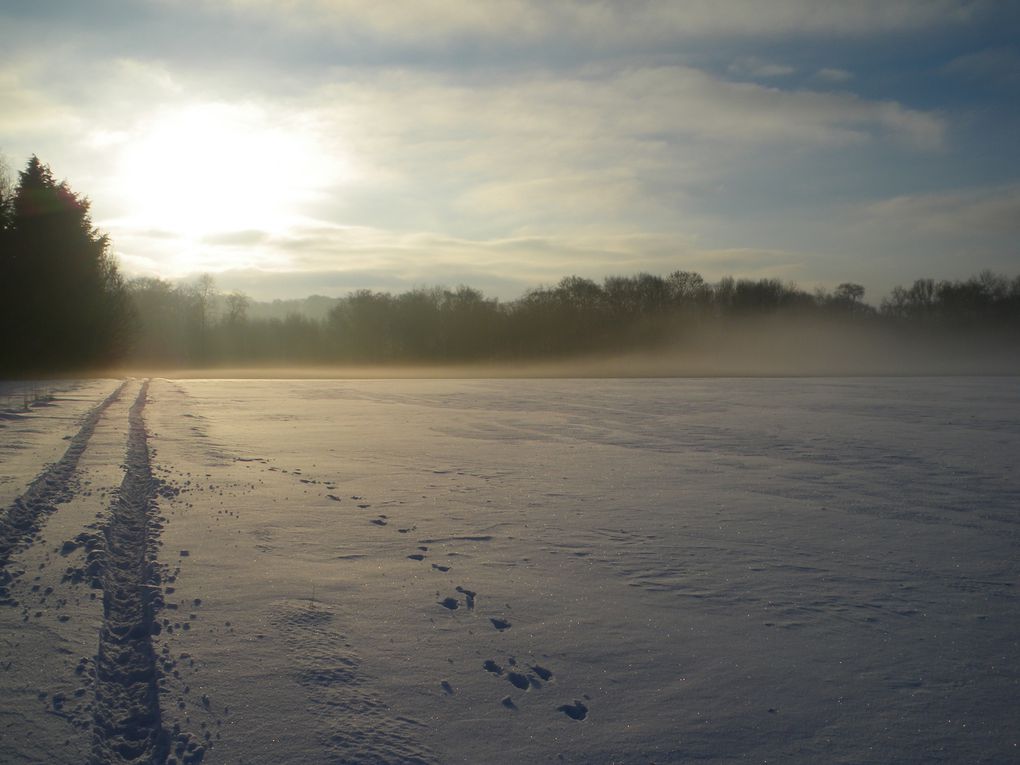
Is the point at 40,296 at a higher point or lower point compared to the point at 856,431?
higher

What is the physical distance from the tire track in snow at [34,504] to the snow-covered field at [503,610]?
0.05 m

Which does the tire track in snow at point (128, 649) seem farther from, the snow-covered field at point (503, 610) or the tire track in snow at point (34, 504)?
the tire track in snow at point (34, 504)

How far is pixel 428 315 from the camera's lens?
303 ft

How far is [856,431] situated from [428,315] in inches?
3051

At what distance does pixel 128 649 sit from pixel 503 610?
2.74m

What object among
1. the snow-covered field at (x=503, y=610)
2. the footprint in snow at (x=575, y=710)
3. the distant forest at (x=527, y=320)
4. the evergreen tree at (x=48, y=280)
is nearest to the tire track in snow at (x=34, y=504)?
the snow-covered field at (x=503, y=610)

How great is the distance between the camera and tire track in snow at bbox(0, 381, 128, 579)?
22.9 feet

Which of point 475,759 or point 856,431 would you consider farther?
point 856,431

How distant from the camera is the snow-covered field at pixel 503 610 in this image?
4.10 metres

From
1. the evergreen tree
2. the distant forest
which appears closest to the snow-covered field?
the evergreen tree

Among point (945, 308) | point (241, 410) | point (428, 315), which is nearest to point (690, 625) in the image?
point (241, 410)

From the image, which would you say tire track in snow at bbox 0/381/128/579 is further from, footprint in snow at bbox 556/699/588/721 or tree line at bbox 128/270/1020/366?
tree line at bbox 128/270/1020/366

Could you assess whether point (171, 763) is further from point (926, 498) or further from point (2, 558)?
point (926, 498)

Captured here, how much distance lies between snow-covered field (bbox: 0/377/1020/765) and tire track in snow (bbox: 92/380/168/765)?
24 millimetres
